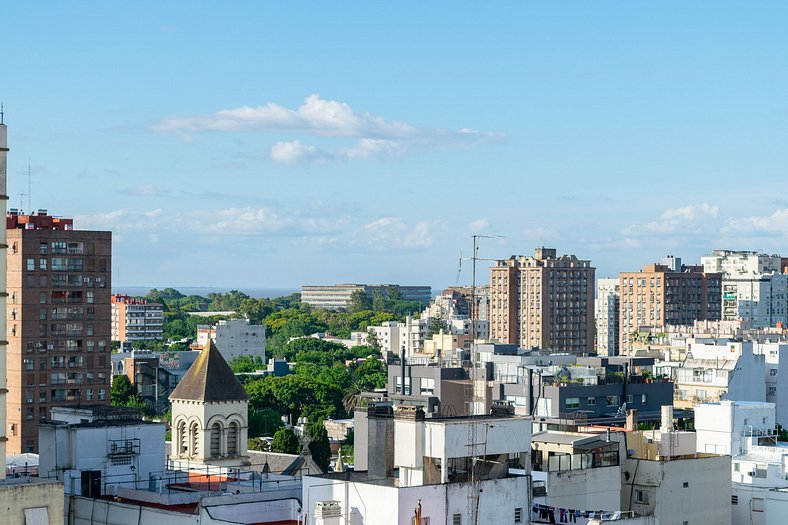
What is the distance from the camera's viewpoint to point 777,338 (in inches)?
7392

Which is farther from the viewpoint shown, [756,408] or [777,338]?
[777,338]

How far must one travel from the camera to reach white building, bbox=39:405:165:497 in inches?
2217

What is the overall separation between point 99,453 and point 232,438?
61.5 feet

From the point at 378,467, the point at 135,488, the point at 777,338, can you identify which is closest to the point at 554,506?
the point at 378,467

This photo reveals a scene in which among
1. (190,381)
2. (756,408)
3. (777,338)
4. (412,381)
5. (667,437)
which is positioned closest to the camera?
(667,437)

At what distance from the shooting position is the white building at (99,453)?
2217 inches

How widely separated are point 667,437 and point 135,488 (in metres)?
23.6

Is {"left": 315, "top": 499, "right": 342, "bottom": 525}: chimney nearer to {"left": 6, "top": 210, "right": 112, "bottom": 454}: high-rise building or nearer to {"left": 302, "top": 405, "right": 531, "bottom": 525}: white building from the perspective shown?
{"left": 302, "top": 405, "right": 531, "bottom": 525}: white building

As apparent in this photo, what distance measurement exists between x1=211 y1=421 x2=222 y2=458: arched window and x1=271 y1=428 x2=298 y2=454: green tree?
4214 cm

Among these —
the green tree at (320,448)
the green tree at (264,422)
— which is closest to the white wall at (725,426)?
the green tree at (320,448)

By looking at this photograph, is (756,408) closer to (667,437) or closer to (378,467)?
(667,437)

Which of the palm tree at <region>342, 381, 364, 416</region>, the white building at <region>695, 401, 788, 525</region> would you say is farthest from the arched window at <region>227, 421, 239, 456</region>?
the palm tree at <region>342, 381, 364, 416</region>

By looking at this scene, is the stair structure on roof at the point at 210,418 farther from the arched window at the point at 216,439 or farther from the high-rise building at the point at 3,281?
the high-rise building at the point at 3,281

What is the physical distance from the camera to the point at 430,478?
46219mm
